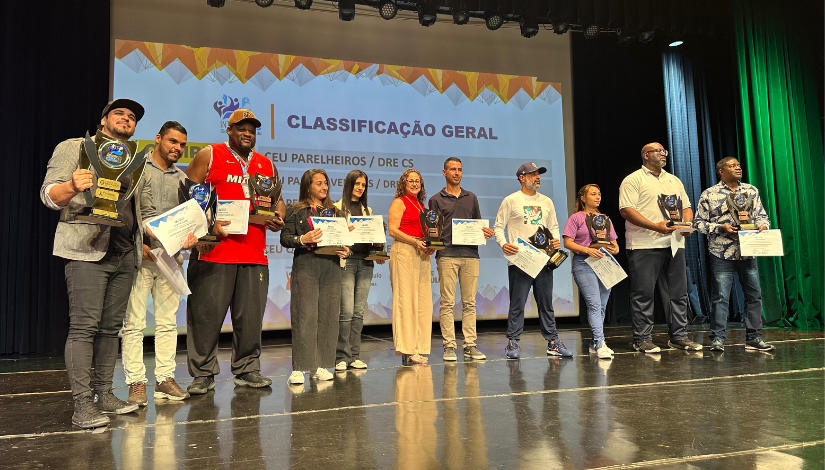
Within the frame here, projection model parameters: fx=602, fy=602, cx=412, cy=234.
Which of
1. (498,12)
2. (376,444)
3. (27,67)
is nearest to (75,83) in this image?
(27,67)

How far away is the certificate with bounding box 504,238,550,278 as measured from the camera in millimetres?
4574

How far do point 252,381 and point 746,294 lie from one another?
3893 millimetres

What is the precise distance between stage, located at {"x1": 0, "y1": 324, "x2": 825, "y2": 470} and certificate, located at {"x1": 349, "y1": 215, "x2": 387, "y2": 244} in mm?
897

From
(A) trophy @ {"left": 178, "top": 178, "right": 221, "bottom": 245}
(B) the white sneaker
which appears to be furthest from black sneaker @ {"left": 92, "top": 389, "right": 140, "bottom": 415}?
(B) the white sneaker

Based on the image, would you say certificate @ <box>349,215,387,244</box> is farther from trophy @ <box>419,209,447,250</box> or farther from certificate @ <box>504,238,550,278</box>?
certificate @ <box>504,238,550,278</box>

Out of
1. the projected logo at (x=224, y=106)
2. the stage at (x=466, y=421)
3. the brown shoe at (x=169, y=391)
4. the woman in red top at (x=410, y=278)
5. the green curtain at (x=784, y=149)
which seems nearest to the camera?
the stage at (x=466, y=421)

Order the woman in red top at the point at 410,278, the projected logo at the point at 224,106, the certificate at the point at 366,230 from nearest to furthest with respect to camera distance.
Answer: the certificate at the point at 366,230
the woman in red top at the point at 410,278
the projected logo at the point at 224,106

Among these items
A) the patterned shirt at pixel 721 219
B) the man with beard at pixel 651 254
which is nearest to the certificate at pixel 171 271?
the man with beard at pixel 651 254

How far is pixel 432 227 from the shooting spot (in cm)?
449

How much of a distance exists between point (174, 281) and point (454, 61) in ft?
18.1

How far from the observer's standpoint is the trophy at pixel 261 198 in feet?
11.0

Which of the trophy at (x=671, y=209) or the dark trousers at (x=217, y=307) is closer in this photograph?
the dark trousers at (x=217, y=307)

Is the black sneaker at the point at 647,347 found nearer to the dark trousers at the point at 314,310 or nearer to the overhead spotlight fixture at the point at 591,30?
the dark trousers at the point at 314,310

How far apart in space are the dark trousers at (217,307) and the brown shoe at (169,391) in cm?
17
